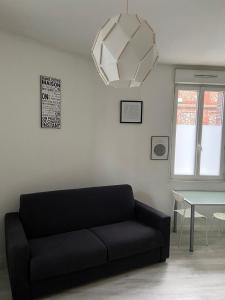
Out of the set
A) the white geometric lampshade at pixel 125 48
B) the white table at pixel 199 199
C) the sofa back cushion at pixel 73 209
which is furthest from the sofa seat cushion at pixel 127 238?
the white geometric lampshade at pixel 125 48

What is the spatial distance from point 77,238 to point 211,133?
99.5 inches

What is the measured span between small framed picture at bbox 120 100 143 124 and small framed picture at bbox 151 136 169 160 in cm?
37

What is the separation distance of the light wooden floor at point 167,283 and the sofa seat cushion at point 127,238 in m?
0.24

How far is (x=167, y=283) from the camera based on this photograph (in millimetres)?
2539

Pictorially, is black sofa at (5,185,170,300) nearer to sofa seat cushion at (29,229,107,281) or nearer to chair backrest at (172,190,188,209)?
sofa seat cushion at (29,229,107,281)

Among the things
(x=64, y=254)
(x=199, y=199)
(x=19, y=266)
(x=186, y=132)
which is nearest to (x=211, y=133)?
(x=186, y=132)

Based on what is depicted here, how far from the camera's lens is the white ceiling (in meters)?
1.95

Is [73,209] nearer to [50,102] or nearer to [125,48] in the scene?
[50,102]

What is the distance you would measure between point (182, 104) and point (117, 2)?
7.17 feet

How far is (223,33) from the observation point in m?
2.45

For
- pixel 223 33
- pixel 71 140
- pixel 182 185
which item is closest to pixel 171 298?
pixel 182 185

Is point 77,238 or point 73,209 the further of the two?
point 73,209

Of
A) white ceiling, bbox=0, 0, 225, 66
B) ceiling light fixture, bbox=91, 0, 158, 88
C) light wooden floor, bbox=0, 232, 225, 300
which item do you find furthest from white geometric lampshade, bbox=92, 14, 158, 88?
light wooden floor, bbox=0, 232, 225, 300

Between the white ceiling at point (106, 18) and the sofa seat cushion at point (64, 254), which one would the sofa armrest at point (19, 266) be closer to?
the sofa seat cushion at point (64, 254)
